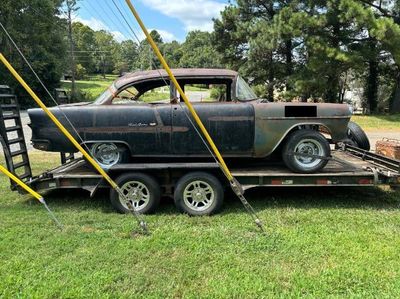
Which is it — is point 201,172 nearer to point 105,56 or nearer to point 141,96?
point 141,96

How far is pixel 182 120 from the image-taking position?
19.4ft

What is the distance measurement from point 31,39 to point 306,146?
31598mm

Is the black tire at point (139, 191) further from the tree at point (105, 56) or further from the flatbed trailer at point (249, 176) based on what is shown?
the tree at point (105, 56)

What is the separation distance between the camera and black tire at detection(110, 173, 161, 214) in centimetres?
555

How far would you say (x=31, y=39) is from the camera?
32.5 m

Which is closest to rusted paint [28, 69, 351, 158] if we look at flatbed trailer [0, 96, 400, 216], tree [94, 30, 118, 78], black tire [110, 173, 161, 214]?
flatbed trailer [0, 96, 400, 216]

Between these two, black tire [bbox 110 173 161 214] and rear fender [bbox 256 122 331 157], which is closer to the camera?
black tire [bbox 110 173 161 214]

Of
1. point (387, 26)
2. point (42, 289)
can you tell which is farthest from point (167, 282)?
point (387, 26)

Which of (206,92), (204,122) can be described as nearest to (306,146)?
(204,122)

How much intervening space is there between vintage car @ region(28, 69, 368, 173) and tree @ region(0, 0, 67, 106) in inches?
987

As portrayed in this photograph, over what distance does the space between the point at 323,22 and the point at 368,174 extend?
16120mm

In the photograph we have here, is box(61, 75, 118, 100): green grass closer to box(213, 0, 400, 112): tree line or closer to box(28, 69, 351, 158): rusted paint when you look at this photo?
box(213, 0, 400, 112): tree line

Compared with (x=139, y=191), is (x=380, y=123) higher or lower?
lower

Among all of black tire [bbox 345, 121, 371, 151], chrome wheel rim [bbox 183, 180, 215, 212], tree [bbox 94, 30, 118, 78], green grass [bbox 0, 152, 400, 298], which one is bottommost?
green grass [bbox 0, 152, 400, 298]
